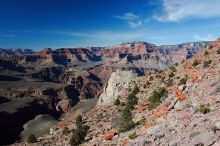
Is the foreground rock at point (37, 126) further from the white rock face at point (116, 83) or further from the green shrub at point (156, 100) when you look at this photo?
the green shrub at point (156, 100)

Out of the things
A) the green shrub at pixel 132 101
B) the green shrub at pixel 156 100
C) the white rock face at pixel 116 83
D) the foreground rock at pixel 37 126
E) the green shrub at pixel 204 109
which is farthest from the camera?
the foreground rock at pixel 37 126

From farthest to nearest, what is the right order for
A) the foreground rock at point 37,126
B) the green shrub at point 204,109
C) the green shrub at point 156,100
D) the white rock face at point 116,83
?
1. the foreground rock at point 37,126
2. the white rock face at point 116,83
3. the green shrub at point 156,100
4. the green shrub at point 204,109

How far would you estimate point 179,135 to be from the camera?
24438mm

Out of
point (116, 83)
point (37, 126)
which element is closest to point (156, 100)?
point (116, 83)

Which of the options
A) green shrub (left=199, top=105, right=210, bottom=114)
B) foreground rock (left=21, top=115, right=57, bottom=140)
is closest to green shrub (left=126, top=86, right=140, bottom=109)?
green shrub (left=199, top=105, right=210, bottom=114)

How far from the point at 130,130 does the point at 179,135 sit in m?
11.5

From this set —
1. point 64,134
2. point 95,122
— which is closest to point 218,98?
point 95,122

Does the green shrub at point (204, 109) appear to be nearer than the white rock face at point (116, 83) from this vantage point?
Yes

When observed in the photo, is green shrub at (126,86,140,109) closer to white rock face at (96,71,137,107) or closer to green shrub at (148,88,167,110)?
green shrub at (148,88,167,110)

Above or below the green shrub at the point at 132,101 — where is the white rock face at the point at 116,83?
below

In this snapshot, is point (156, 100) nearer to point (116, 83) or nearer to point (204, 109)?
point (204, 109)

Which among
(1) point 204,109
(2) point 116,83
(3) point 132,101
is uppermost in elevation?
(1) point 204,109

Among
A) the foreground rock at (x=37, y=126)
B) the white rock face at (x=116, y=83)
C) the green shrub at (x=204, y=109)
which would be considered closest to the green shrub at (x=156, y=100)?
the green shrub at (x=204, y=109)

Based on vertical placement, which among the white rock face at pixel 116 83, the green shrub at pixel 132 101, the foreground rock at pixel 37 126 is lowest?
the foreground rock at pixel 37 126
